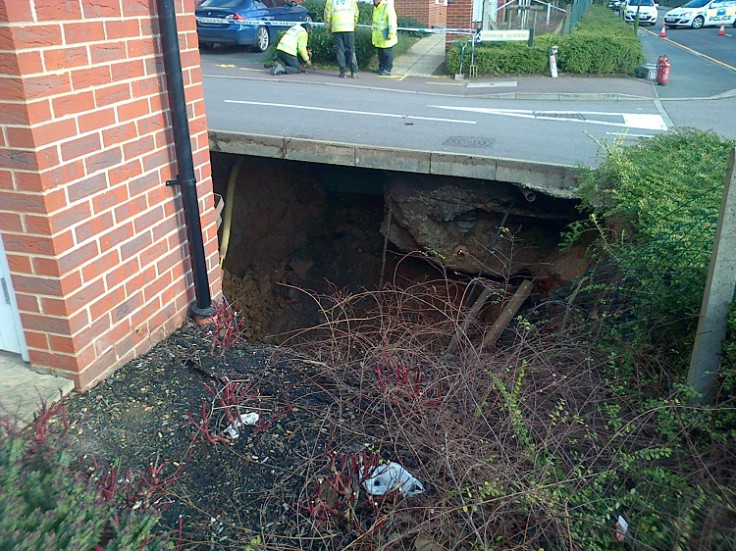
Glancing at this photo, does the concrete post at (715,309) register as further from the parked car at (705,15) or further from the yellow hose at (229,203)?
the parked car at (705,15)

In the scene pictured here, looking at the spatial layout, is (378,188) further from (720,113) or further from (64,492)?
(64,492)

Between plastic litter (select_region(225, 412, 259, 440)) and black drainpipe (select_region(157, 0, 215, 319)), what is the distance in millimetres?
1114

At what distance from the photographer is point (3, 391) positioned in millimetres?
3457

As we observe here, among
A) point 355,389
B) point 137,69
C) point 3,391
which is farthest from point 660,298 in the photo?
point 3,391

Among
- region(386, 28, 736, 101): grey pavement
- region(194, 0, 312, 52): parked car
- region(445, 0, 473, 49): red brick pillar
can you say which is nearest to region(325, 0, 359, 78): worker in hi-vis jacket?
region(386, 28, 736, 101): grey pavement

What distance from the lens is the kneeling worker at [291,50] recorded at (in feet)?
49.5

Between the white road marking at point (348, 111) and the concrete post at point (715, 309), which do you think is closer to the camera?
the concrete post at point (715, 309)

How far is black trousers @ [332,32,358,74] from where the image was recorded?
15.1m

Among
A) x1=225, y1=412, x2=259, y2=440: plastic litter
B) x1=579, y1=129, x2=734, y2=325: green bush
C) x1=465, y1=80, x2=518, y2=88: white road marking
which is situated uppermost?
x1=579, y1=129, x2=734, y2=325: green bush

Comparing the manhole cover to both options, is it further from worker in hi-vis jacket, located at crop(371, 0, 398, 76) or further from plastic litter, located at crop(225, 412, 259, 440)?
worker in hi-vis jacket, located at crop(371, 0, 398, 76)

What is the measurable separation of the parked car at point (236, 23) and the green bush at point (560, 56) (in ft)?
19.2

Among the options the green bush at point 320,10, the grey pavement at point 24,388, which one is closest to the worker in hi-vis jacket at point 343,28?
the green bush at point 320,10

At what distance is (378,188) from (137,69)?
271 inches

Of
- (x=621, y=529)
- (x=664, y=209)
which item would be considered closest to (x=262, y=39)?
(x=664, y=209)
